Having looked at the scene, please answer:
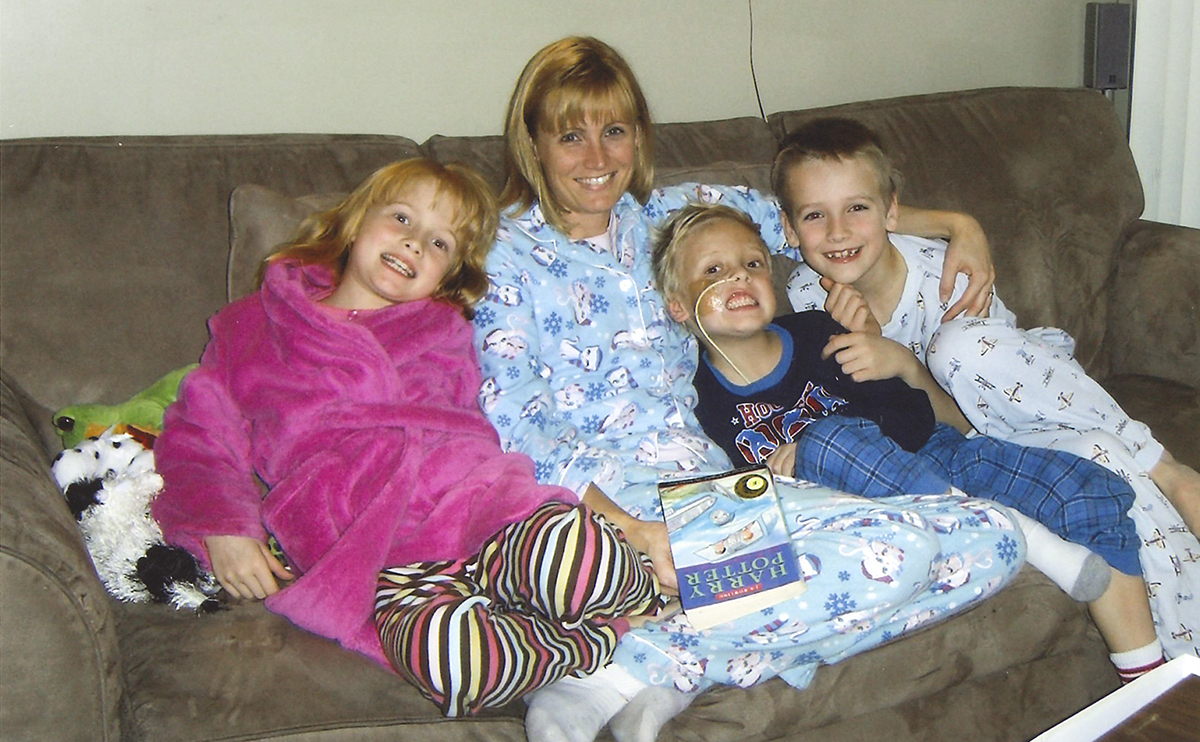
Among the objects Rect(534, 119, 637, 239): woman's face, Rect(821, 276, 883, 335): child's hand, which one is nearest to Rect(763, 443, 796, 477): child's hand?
Rect(821, 276, 883, 335): child's hand

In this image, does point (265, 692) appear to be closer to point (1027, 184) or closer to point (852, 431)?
point (852, 431)

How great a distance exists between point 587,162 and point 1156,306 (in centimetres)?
124

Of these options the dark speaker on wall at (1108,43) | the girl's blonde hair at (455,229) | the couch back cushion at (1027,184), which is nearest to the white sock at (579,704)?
the girl's blonde hair at (455,229)

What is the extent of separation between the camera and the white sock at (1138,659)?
1525mm

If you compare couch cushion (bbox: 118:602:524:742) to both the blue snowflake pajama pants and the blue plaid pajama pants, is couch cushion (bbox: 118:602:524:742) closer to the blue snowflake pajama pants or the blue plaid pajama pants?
the blue snowflake pajama pants

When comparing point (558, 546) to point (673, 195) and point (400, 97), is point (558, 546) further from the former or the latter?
point (400, 97)

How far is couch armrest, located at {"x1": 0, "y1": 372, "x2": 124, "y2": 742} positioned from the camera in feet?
3.50

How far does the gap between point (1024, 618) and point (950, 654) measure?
13 centimetres

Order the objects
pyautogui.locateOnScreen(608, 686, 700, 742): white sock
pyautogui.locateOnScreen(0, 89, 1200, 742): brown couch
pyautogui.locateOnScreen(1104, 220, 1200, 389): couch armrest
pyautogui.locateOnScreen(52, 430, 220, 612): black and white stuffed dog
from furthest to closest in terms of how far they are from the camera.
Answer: pyautogui.locateOnScreen(1104, 220, 1200, 389): couch armrest, pyautogui.locateOnScreen(52, 430, 220, 612): black and white stuffed dog, pyautogui.locateOnScreen(608, 686, 700, 742): white sock, pyautogui.locateOnScreen(0, 89, 1200, 742): brown couch

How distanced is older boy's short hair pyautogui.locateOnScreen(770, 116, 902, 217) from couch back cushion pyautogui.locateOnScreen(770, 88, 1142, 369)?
0.19m

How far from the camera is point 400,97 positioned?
2.11m

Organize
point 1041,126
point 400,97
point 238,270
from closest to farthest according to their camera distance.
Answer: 1. point 238,270
2. point 400,97
3. point 1041,126

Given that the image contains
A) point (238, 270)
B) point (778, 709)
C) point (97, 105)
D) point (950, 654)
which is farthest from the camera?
point (97, 105)

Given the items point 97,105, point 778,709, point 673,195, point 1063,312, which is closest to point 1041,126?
point 1063,312
